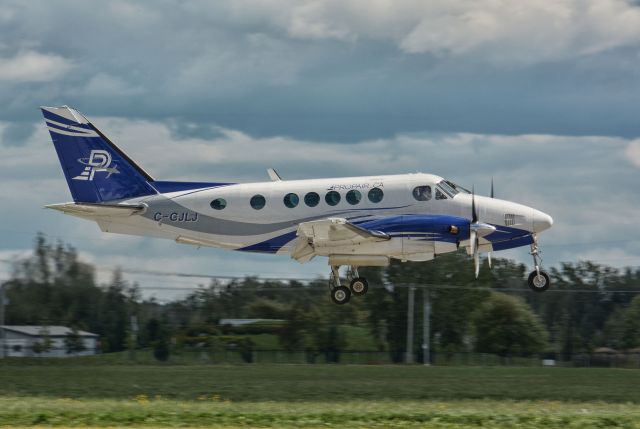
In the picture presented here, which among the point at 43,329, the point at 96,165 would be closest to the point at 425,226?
the point at 96,165

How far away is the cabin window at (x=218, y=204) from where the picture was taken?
35.1m

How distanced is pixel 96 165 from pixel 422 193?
11.7 m

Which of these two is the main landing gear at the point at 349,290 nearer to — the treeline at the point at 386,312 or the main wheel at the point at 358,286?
the main wheel at the point at 358,286

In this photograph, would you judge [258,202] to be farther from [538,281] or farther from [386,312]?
[386,312]

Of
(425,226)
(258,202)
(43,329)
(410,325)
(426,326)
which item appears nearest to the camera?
(425,226)

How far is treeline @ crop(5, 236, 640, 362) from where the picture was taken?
180 ft

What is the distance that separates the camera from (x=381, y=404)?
31078mm

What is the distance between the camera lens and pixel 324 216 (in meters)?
34.0

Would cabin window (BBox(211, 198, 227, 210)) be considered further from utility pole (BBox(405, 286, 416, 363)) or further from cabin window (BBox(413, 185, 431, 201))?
utility pole (BBox(405, 286, 416, 363))

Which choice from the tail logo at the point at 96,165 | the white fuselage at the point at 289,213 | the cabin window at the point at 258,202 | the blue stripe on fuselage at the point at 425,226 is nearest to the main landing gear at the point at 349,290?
the white fuselage at the point at 289,213

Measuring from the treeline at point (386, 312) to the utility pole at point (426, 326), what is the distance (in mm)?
381

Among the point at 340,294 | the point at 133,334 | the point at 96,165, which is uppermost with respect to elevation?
the point at 96,165

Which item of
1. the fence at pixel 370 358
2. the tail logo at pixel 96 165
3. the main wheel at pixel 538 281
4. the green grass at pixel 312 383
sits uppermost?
the tail logo at pixel 96 165

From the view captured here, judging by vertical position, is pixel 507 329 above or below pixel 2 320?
above
